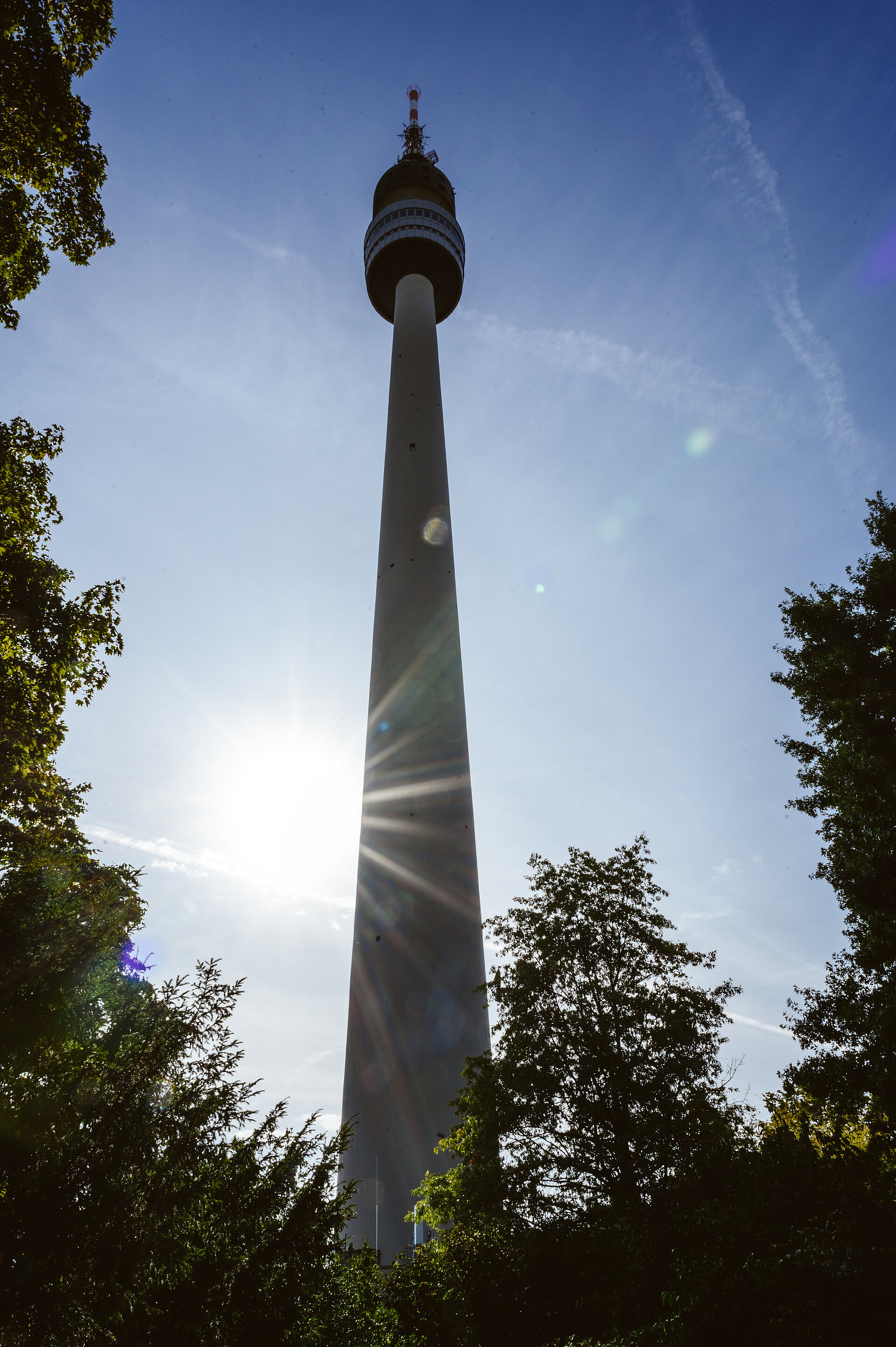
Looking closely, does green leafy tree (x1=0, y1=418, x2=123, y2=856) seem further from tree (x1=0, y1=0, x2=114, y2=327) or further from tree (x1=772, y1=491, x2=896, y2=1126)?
tree (x1=772, y1=491, x2=896, y2=1126)

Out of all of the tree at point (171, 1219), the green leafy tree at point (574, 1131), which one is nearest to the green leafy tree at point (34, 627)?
the tree at point (171, 1219)

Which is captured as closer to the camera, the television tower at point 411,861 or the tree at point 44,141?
the tree at point 44,141

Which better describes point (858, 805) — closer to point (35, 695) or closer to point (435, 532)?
point (35, 695)

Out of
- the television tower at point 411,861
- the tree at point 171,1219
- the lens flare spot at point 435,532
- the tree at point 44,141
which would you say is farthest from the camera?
the lens flare spot at point 435,532

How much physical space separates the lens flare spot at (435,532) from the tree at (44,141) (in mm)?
22400

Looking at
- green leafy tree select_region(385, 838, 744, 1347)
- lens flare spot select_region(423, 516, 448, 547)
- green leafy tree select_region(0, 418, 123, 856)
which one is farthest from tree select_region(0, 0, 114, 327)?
lens flare spot select_region(423, 516, 448, 547)

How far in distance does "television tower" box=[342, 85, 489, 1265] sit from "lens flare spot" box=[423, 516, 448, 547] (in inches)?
2.4

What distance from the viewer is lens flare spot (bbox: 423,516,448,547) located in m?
33.7

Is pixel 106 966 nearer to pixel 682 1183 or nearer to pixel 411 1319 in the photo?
pixel 411 1319

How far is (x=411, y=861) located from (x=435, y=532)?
16.1m

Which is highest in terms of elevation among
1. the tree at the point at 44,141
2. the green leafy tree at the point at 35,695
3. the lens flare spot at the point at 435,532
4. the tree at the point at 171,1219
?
the lens flare spot at the point at 435,532

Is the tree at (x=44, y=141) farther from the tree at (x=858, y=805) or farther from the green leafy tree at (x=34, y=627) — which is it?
the tree at (x=858, y=805)

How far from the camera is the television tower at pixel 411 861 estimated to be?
20.9 metres

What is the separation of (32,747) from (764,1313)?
12804 millimetres
